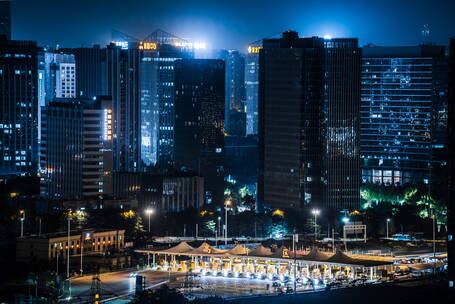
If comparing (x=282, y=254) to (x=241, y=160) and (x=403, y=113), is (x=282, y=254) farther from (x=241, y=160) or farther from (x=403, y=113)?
(x=241, y=160)

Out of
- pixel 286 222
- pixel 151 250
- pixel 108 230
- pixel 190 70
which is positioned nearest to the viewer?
pixel 151 250

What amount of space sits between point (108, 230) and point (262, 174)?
→ 1859 centimetres

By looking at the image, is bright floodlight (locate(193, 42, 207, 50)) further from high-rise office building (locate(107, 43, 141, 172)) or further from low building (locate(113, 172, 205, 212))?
low building (locate(113, 172, 205, 212))

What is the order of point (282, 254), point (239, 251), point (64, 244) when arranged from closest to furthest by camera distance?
point (282, 254) < point (239, 251) < point (64, 244)

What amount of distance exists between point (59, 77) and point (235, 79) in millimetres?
24333

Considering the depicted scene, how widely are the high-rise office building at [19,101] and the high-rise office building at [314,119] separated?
36.6 meters

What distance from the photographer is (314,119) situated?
244ft

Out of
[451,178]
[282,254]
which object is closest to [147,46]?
[282,254]

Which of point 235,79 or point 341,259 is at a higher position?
point 235,79

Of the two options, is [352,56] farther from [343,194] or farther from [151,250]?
[151,250]

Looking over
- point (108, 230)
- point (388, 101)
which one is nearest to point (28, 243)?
point (108, 230)

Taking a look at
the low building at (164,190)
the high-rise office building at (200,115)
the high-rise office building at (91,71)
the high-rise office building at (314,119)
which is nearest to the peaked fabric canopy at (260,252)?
the high-rise office building at (314,119)

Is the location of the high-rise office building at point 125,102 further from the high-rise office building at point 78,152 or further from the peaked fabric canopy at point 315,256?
the peaked fabric canopy at point 315,256

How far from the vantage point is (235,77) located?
457ft
